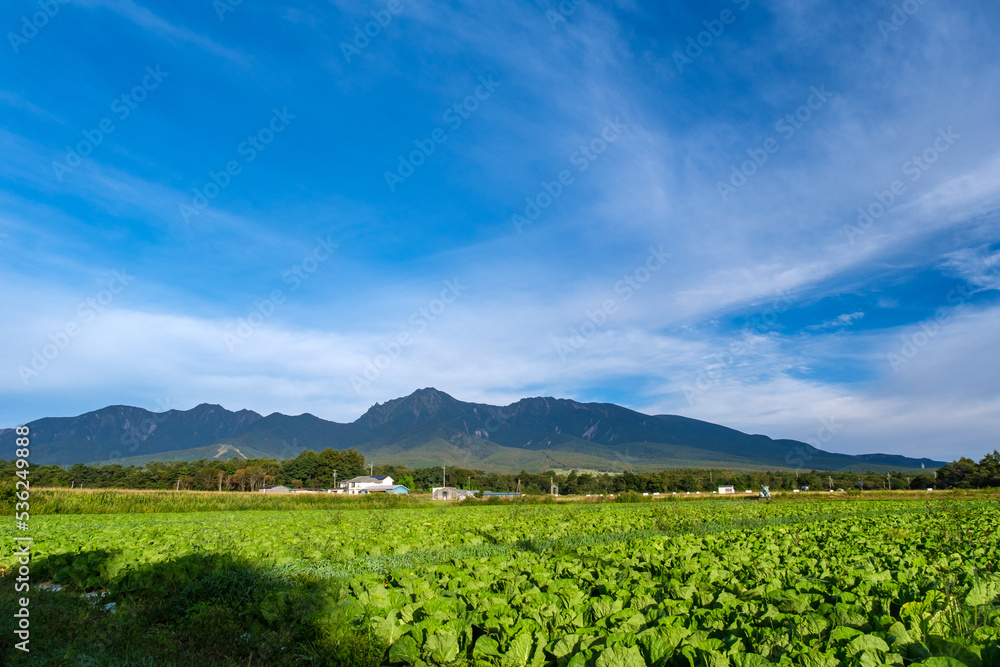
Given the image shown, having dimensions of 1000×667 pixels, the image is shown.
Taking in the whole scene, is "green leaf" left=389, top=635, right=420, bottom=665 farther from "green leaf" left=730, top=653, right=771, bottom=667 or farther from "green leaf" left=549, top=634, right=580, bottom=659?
"green leaf" left=730, top=653, right=771, bottom=667

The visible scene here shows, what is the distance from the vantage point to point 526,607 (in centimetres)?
562

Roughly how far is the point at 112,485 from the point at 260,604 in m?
114

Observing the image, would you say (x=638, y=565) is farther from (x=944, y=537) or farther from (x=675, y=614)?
(x=944, y=537)

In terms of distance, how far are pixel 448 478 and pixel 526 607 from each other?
12851 cm

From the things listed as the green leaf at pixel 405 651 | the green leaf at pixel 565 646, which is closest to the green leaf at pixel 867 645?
the green leaf at pixel 565 646

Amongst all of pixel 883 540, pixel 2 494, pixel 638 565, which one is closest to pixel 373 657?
pixel 638 565

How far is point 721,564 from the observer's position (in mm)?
8656

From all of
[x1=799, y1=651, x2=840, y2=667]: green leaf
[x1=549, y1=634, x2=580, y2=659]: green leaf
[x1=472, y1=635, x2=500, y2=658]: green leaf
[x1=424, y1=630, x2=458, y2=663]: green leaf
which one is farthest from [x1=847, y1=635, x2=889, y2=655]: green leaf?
[x1=424, y1=630, x2=458, y2=663]: green leaf

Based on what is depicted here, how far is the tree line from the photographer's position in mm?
90875

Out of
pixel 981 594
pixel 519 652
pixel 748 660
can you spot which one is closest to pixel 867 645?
pixel 748 660

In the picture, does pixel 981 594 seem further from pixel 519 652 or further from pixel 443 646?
pixel 443 646

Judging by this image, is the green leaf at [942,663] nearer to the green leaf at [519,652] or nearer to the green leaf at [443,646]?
the green leaf at [519,652]

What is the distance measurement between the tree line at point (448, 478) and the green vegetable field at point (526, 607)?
89.1 meters

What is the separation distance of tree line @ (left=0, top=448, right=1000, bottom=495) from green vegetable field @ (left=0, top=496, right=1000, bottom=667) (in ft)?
292
